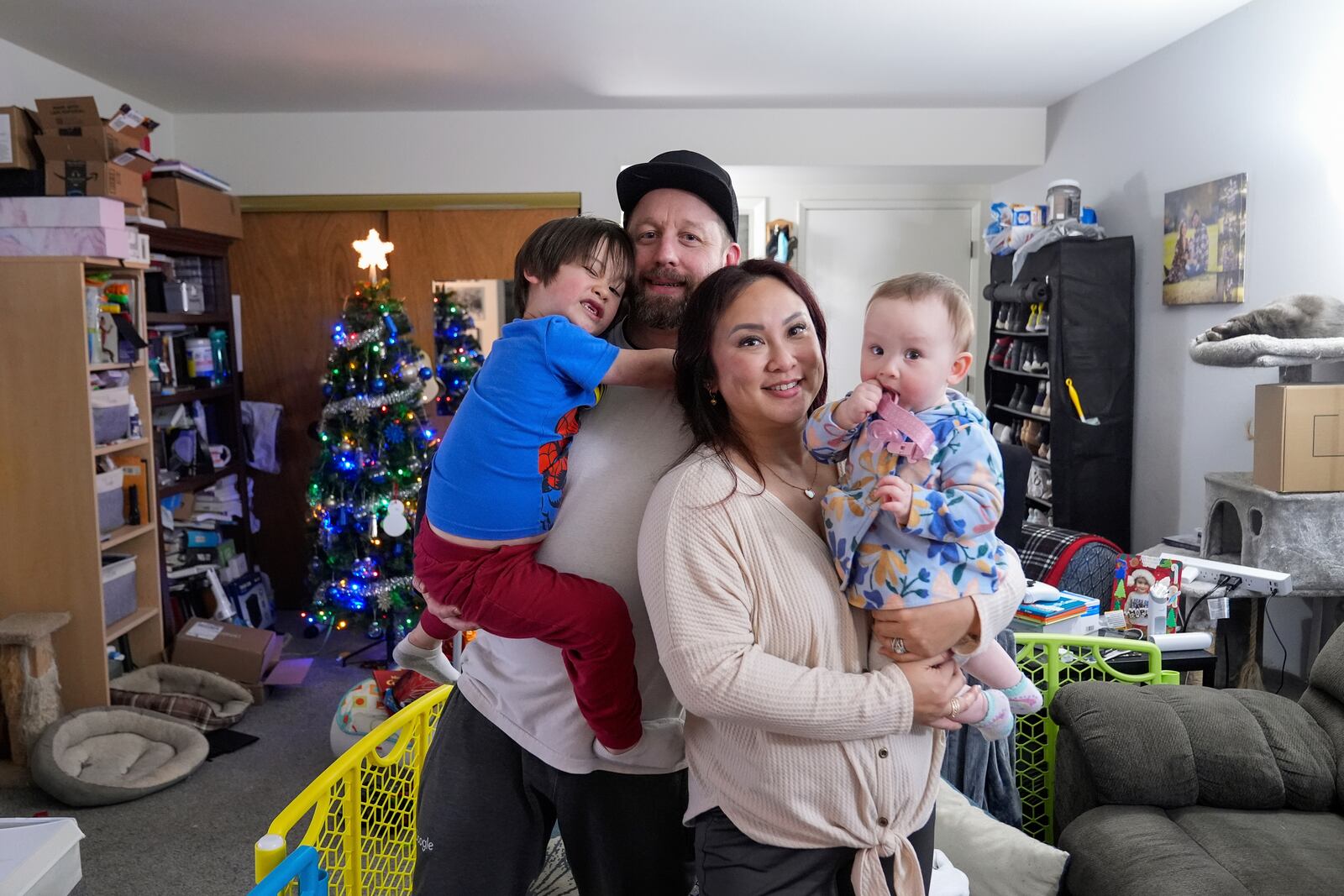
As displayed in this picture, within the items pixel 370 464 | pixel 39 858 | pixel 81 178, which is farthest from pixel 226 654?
pixel 39 858

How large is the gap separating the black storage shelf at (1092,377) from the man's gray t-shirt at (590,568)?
3.52 metres

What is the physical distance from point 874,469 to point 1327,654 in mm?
1808

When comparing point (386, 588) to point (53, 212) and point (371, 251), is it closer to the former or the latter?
point (371, 251)

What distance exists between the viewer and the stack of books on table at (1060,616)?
2455 mm

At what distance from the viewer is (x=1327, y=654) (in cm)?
235

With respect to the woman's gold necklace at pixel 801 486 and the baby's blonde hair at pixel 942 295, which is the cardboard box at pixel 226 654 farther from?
the baby's blonde hair at pixel 942 295

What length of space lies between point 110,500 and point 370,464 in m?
1.02

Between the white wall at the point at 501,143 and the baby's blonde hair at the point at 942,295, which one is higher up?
the white wall at the point at 501,143

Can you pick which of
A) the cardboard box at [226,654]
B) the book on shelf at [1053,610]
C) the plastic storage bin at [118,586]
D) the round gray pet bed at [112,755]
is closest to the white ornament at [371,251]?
the plastic storage bin at [118,586]

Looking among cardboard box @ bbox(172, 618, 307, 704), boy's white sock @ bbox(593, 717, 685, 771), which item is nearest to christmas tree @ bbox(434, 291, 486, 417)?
cardboard box @ bbox(172, 618, 307, 704)

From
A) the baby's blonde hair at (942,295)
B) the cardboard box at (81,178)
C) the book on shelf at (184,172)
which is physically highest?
the book on shelf at (184,172)

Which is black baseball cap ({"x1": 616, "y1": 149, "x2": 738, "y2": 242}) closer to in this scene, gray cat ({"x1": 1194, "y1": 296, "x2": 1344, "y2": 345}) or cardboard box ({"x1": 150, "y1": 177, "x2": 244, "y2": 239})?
gray cat ({"x1": 1194, "y1": 296, "x2": 1344, "y2": 345})

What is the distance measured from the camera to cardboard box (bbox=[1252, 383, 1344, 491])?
3.01 m

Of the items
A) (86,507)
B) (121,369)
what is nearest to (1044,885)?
(86,507)
